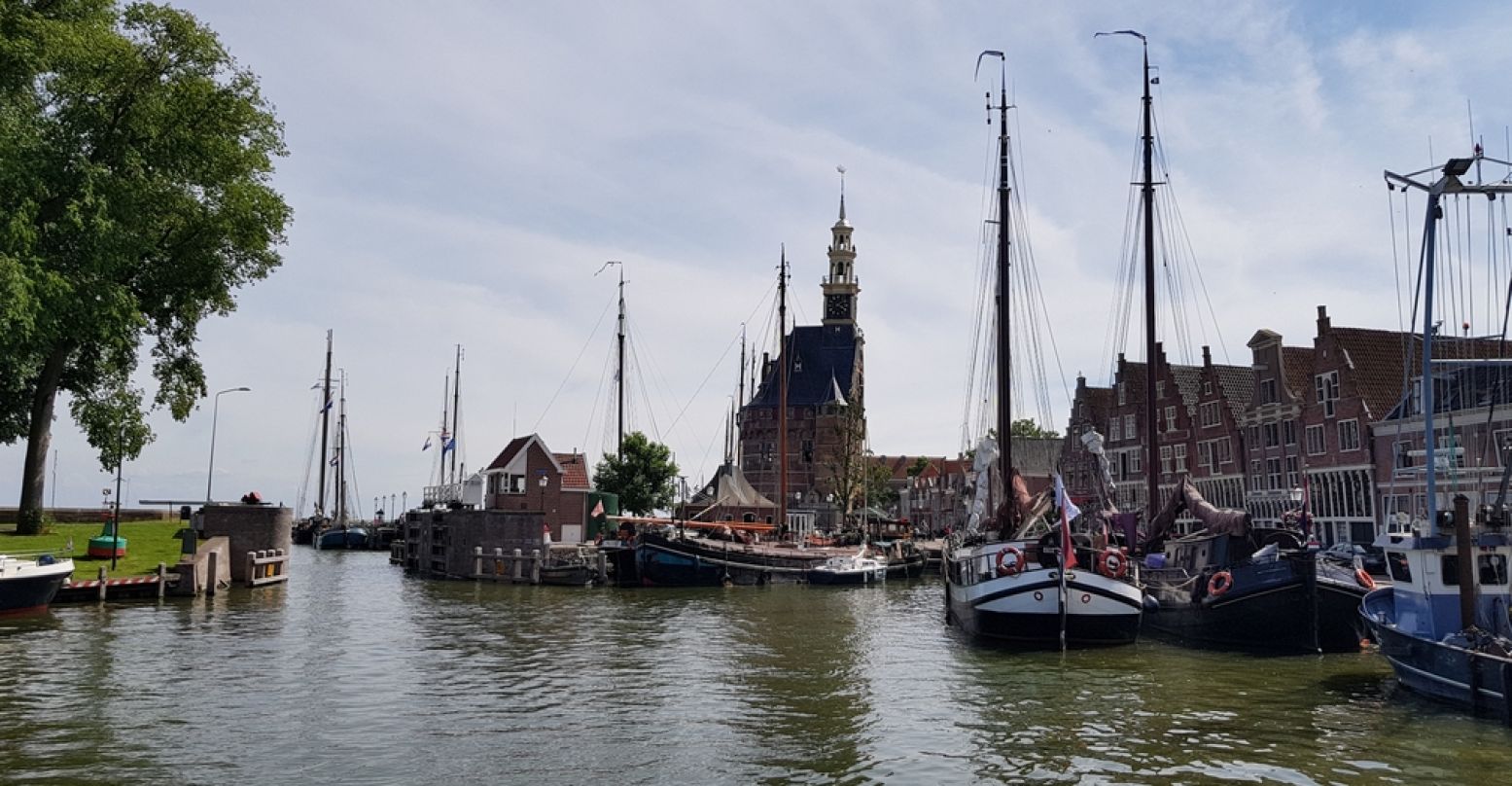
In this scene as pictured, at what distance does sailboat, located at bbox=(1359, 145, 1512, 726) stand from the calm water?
0.87 metres

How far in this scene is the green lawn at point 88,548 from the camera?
43062 mm

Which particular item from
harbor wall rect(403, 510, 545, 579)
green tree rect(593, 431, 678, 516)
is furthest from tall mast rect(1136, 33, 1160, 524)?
green tree rect(593, 431, 678, 516)

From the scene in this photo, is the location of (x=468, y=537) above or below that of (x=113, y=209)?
below

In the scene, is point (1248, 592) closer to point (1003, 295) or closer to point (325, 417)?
point (1003, 295)

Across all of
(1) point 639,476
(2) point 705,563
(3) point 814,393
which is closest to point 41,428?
(2) point 705,563

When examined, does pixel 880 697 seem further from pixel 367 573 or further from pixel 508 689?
pixel 367 573

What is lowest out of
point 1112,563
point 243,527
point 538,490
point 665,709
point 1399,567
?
point 665,709

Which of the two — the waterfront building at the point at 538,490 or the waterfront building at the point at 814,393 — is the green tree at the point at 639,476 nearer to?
the waterfront building at the point at 538,490

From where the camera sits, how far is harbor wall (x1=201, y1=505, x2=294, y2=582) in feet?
164

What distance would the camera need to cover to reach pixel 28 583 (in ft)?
115

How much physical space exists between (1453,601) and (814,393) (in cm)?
12128

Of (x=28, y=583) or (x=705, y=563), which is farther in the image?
(x=705, y=563)

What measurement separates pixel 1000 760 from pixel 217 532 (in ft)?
137

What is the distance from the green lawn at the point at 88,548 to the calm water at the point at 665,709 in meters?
5.52
